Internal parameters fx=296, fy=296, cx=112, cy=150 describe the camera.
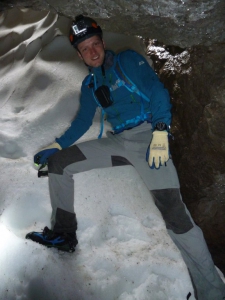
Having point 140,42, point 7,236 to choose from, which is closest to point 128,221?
point 7,236

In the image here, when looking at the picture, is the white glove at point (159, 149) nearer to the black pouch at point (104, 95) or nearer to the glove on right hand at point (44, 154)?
the black pouch at point (104, 95)

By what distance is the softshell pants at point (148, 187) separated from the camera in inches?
106

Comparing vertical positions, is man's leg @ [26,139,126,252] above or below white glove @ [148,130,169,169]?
below

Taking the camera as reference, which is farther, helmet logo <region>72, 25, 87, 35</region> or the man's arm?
the man's arm

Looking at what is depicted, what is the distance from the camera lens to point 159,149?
2.65m

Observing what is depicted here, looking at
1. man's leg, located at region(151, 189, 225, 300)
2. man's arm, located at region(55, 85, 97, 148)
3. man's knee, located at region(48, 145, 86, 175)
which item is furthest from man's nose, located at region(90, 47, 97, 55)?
man's leg, located at region(151, 189, 225, 300)

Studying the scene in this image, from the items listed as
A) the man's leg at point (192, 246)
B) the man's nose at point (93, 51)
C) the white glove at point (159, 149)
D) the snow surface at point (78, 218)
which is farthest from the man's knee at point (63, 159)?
the man's nose at point (93, 51)

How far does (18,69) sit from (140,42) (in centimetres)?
210

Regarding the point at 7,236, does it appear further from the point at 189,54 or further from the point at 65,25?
the point at 65,25

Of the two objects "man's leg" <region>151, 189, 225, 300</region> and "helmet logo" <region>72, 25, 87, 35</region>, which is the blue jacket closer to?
"helmet logo" <region>72, 25, 87, 35</region>

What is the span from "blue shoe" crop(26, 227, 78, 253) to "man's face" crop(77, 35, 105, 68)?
1.78 metres

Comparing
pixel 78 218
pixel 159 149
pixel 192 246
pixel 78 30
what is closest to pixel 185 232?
pixel 192 246

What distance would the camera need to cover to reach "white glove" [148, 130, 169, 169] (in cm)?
264

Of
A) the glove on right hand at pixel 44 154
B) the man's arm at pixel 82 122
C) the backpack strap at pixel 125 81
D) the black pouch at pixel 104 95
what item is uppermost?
the backpack strap at pixel 125 81
